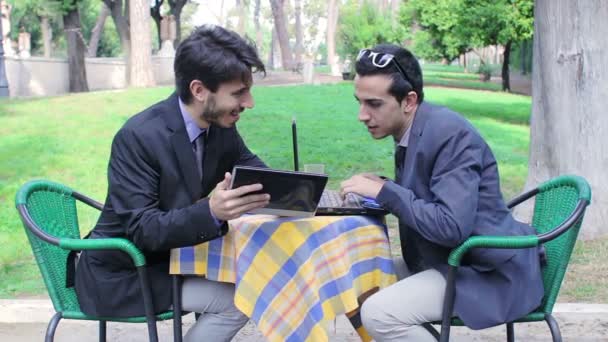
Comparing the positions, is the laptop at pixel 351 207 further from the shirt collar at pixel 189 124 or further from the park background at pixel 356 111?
the park background at pixel 356 111

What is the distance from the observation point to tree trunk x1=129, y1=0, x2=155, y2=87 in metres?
22.9

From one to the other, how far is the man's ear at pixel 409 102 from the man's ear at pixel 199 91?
725 millimetres

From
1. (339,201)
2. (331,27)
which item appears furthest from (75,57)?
(331,27)

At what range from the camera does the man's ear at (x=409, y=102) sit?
3.11m

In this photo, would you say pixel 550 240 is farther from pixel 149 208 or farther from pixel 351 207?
pixel 149 208

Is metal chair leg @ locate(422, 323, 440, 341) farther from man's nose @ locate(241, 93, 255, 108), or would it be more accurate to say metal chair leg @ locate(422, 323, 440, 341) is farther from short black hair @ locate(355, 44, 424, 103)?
man's nose @ locate(241, 93, 255, 108)

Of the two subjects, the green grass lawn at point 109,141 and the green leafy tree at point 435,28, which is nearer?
the green grass lawn at point 109,141

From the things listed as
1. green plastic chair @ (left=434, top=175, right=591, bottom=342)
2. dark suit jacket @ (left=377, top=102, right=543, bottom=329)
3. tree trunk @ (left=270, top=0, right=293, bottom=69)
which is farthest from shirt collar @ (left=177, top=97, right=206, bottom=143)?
tree trunk @ (left=270, top=0, right=293, bottom=69)

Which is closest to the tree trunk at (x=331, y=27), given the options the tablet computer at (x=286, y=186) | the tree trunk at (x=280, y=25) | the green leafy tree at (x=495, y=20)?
the tree trunk at (x=280, y=25)

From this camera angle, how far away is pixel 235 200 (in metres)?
2.68

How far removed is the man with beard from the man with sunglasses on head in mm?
487

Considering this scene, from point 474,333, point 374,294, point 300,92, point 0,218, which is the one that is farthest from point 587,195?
point 300,92

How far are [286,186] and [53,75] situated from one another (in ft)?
101

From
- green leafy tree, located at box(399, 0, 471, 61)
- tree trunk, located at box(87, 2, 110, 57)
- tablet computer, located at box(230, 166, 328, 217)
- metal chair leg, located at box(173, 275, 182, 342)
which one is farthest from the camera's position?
tree trunk, located at box(87, 2, 110, 57)
